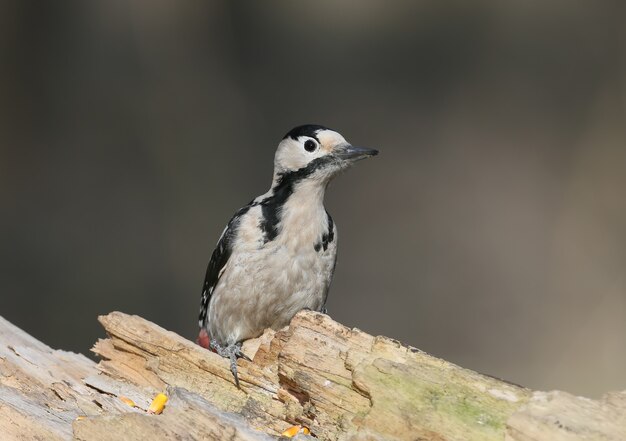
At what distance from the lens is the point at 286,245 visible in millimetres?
3809

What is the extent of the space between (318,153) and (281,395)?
1068 mm

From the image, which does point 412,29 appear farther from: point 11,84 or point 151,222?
point 11,84

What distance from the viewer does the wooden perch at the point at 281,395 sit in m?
2.60

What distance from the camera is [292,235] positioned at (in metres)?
3.81

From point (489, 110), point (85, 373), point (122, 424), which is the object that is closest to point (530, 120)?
point (489, 110)

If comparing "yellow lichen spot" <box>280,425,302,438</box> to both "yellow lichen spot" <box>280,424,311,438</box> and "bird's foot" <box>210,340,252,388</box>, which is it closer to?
"yellow lichen spot" <box>280,424,311,438</box>

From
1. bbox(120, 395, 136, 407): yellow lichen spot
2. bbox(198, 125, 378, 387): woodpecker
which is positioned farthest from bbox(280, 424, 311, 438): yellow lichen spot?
bbox(198, 125, 378, 387): woodpecker

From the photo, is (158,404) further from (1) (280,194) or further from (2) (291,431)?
(1) (280,194)

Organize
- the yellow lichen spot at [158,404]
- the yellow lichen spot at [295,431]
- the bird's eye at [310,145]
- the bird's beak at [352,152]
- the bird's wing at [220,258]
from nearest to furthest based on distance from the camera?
1. the yellow lichen spot at [295,431]
2. the yellow lichen spot at [158,404]
3. the bird's beak at [352,152]
4. the bird's eye at [310,145]
5. the bird's wing at [220,258]

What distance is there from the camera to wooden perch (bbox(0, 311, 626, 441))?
2.60 metres

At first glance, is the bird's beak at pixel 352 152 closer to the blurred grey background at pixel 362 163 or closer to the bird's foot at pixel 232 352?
the bird's foot at pixel 232 352

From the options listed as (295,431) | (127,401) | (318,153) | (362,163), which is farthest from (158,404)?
(362,163)

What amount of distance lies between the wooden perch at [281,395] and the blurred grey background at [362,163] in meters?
3.53

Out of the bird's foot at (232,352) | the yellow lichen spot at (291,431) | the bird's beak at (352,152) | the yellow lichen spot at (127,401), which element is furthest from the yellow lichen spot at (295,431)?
the bird's beak at (352,152)
